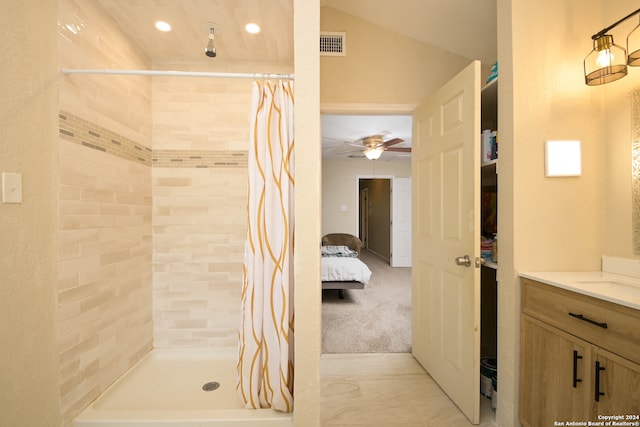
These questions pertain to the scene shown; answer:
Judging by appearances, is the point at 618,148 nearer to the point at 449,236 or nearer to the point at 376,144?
the point at 449,236

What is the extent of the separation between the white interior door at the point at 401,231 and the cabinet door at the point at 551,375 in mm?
5053

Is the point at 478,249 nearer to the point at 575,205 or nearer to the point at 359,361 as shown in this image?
the point at 575,205

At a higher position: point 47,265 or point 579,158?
point 579,158

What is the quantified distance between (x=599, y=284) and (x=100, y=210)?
2.80 m

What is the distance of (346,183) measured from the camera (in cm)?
689

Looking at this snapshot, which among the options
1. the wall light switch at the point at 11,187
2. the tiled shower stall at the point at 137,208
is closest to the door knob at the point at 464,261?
the tiled shower stall at the point at 137,208

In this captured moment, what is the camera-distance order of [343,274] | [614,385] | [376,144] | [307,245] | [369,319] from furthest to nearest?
[376,144] < [343,274] < [369,319] < [307,245] < [614,385]

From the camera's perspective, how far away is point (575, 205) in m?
1.63

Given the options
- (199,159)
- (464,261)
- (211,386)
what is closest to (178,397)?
(211,386)

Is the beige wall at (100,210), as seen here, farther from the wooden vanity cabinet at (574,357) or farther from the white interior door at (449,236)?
the wooden vanity cabinet at (574,357)

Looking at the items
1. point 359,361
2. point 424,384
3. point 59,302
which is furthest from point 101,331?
point 424,384

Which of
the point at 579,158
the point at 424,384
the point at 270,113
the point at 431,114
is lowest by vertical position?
the point at 424,384

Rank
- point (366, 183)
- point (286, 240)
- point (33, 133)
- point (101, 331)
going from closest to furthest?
1. point (33, 133)
2. point (286, 240)
3. point (101, 331)
4. point (366, 183)

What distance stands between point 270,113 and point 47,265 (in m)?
1.35
